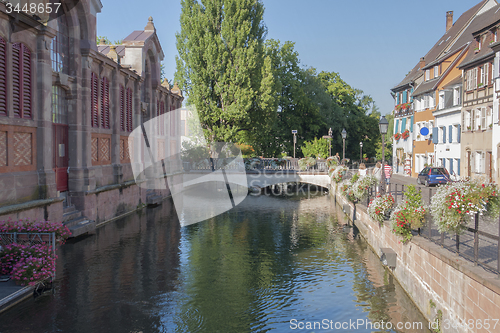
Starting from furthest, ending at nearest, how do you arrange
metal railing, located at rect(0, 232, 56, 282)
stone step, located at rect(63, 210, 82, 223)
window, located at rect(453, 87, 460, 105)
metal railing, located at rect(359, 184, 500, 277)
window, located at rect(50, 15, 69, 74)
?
window, located at rect(453, 87, 460, 105) < window, located at rect(50, 15, 69, 74) < stone step, located at rect(63, 210, 82, 223) < metal railing, located at rect(0, 232, 56, 282) < metal railing, located at rect(359, 184, 500, 277)

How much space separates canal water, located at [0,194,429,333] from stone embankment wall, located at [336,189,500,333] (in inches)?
19.2

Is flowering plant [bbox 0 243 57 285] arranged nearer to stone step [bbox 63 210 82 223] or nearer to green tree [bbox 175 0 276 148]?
stone step [bbox 63 210 82 223]

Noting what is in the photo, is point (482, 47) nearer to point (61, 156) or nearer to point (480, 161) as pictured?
point (480, 161)

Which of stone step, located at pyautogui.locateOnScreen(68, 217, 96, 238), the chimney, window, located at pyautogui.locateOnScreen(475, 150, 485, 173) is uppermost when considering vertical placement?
the chimney

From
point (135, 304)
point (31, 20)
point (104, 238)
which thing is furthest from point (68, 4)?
point (135, 304)

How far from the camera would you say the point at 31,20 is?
45.0 ft

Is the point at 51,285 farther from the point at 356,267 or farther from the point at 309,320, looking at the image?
the point at 356,267

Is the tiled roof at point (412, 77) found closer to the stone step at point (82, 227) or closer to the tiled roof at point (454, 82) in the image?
the tiled roof at point (454, 82)

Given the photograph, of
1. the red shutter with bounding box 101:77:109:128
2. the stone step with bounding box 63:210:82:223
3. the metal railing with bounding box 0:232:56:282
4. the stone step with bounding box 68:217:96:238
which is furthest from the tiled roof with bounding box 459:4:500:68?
the metal railing with bounding box 0:232:56:282

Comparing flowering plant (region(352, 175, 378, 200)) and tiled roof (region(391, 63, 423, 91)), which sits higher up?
tiled roof (region(391, 63, 423, 91))

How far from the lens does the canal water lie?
914cm

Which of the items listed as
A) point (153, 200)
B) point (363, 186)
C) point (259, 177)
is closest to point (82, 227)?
point (153, 200)

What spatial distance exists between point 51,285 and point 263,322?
5173 millimetres

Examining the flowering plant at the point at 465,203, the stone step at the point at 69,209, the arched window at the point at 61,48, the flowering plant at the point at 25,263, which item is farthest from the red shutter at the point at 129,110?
the flowering plant at the point at 465,203
